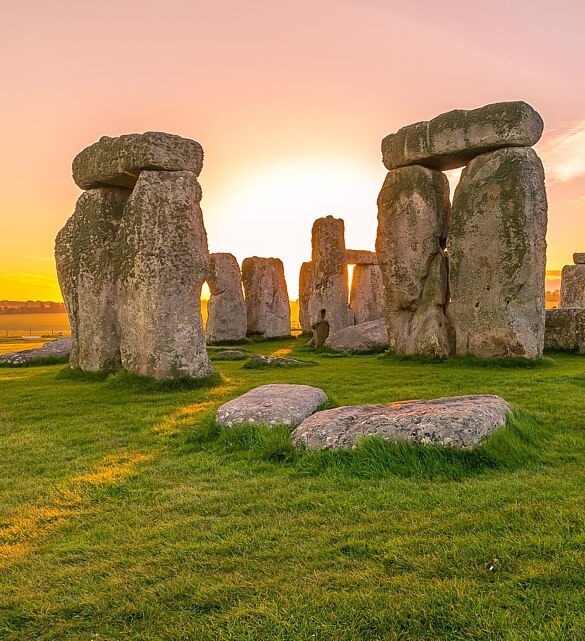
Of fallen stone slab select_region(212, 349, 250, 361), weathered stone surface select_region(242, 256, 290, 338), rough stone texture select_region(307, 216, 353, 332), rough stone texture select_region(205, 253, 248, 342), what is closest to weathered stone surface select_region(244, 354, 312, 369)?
fallen stone slab select_region(212, 349, 250, 361)

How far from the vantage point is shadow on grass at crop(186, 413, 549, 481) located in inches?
176

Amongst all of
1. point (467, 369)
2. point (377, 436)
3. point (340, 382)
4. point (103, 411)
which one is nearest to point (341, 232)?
point (467, 369)

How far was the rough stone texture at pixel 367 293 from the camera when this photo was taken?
86.7ft

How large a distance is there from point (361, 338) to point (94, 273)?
8.37 meters

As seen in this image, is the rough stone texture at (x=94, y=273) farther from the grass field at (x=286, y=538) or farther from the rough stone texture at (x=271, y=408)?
the rough stone texture at (x=271, y=408)

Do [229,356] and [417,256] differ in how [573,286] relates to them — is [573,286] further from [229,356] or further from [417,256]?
[229,356]

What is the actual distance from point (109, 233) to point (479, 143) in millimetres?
8128

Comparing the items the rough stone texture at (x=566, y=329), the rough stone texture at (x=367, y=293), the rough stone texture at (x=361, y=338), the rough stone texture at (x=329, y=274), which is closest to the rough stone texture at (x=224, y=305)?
the rough stone texture at (x=329, y=274)

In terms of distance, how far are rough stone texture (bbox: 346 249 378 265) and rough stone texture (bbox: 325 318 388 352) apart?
28.7ft

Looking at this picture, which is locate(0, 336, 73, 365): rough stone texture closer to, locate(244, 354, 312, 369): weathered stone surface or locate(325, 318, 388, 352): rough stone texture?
locate(244, 354, 312, 369): weathered stone surface

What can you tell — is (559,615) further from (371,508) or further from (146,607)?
(146,607)

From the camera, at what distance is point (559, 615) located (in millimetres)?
2520

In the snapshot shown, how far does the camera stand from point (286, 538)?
136 inches

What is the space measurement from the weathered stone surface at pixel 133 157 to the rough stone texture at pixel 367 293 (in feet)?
55.3
